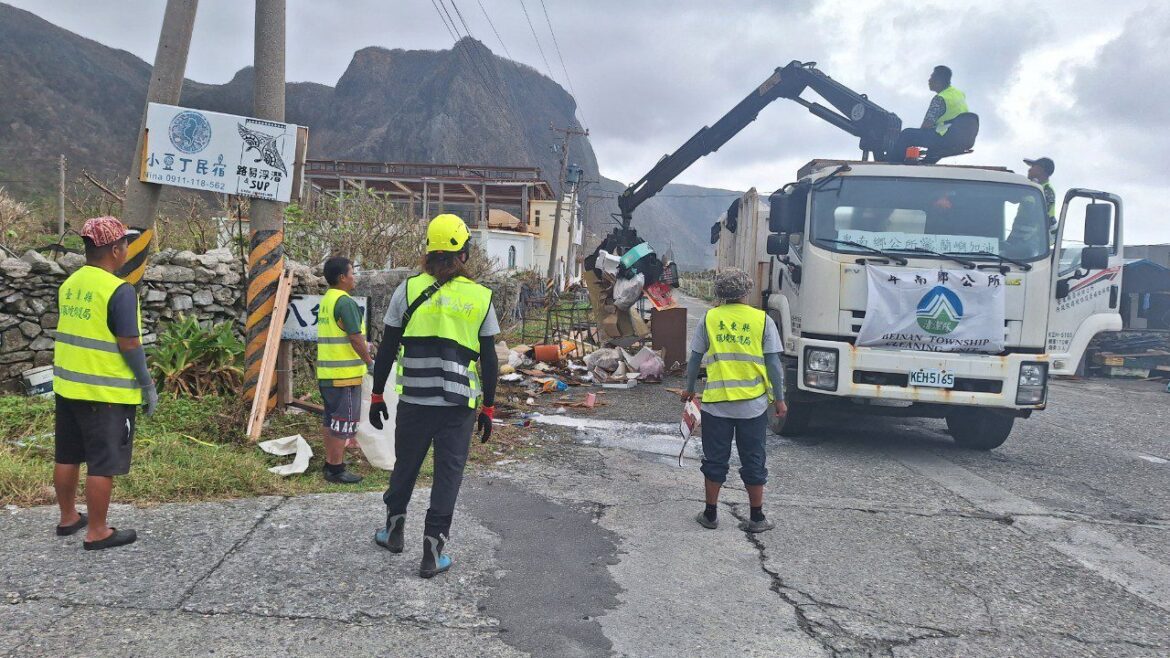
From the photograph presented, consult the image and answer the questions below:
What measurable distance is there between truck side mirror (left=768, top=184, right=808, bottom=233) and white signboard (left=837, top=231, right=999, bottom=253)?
1.61ft

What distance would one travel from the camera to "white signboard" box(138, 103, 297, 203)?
5.79 meters

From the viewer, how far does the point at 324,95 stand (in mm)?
106750

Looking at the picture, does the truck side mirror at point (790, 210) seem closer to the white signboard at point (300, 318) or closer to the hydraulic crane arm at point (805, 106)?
the hydraulic crane arm at point (805, 106)

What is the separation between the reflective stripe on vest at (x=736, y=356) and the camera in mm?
4609

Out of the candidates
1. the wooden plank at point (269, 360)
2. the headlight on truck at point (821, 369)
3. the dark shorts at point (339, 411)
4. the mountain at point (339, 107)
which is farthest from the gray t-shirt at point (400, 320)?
the mountain at point (339, 107)

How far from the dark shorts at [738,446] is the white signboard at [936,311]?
2272mm

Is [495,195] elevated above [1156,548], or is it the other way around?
[495,195]

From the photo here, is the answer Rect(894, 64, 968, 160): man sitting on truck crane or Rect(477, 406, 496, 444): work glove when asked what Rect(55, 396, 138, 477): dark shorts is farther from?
Rect(894, 64, 968, 160): man sitting on truck crane

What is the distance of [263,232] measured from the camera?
6.20 meters

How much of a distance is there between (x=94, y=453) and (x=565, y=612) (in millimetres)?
2495

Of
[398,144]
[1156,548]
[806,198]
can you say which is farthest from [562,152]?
[398,144]

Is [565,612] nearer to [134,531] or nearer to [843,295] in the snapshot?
[134,531]

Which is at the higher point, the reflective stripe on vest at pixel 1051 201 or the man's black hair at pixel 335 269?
the reflective stripe on vest at pixel 1051 201

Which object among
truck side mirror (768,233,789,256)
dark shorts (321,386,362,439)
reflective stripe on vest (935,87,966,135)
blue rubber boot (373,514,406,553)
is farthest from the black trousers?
reflective stripe on vest (935,87,966,135)
